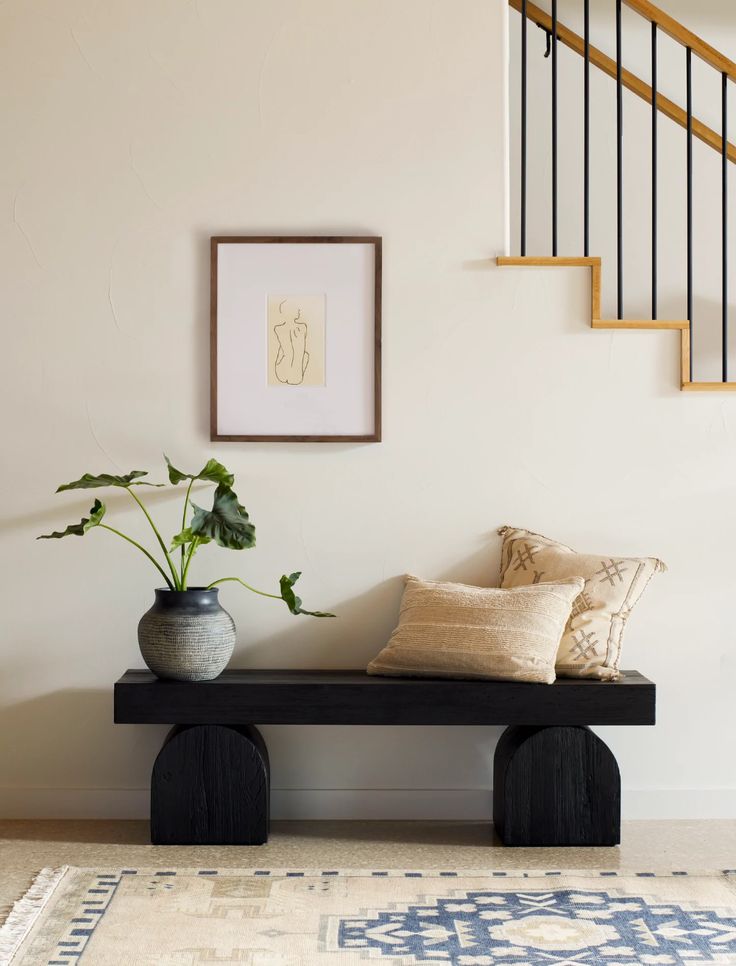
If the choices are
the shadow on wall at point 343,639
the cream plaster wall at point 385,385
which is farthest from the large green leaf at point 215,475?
the shadow on wall at point 343,639

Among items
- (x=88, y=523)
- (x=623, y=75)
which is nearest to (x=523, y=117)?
(x=623, y=75)

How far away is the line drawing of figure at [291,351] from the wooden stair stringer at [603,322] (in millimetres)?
657

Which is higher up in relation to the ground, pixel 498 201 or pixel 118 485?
pixel 498 201

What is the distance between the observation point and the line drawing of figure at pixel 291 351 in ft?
10.2

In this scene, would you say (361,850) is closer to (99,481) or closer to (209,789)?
(209,789)

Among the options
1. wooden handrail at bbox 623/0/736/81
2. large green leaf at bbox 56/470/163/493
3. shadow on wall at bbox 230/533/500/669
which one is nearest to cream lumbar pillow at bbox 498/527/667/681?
shadow on wall at bbox 230/533/500/669

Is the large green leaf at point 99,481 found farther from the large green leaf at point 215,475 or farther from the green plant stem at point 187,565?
the green plant stem at point 187,565

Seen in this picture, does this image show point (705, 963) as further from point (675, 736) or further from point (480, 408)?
point (480, 408)

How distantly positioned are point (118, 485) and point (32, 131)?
118 cm

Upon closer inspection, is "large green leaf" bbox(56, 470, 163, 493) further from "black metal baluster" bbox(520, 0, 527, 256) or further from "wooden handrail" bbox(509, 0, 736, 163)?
"wooden handrail" bbox(509, 0, 736, 163)

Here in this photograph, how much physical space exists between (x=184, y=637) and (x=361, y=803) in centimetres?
82

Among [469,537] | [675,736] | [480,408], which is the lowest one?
[675,736]

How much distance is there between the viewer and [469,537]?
10.3ft

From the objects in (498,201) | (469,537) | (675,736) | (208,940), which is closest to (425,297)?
(498,201)
